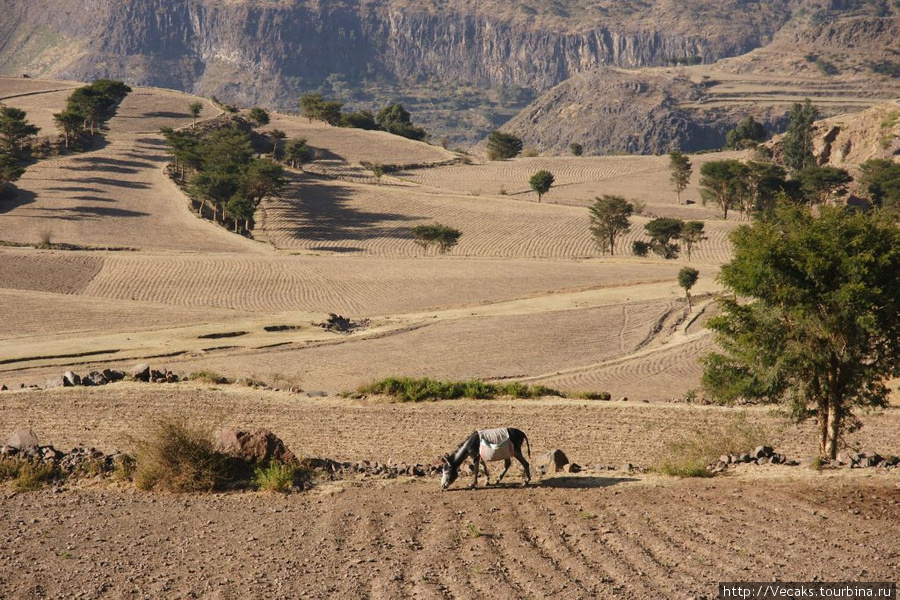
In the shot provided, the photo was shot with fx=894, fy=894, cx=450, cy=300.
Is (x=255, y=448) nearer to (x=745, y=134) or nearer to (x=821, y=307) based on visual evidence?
(x=821, y=307)

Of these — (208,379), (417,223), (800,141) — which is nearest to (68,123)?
(417,223)

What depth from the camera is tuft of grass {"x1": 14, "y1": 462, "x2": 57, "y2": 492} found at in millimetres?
15846

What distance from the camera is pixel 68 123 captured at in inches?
4176

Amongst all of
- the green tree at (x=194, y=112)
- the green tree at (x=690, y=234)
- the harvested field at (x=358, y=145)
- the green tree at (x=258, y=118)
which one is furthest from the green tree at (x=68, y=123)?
the green tree at (x=690, y=234)

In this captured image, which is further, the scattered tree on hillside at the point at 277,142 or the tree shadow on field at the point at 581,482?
the scattered tree on hillside at the point at 277,142

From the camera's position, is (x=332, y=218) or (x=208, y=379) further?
(x=332, y=218)

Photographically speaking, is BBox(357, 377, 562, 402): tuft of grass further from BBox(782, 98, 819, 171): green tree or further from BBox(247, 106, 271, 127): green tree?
BBox(247, 106, 271, 127): green tree

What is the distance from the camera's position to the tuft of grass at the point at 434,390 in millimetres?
25453

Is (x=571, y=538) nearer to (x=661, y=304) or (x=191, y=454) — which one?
(x=191, y=454)

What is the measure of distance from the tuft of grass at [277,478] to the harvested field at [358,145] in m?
113

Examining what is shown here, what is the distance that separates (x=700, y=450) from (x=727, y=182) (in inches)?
3535

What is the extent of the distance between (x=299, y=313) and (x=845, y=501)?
37360 millimetres

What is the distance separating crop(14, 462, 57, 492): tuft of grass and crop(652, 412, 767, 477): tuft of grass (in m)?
11.2

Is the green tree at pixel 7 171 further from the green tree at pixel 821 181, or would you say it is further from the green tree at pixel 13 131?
the green tree at pixel 821 181
